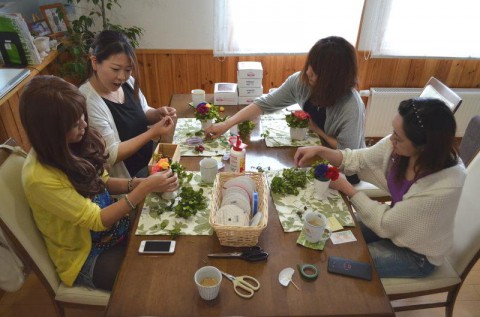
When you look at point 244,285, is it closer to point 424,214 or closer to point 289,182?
point 289,182

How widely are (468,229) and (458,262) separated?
0.15 metres

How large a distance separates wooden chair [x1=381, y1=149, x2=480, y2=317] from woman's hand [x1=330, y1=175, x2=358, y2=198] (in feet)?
1.19

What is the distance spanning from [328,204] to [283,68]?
81.4 inches

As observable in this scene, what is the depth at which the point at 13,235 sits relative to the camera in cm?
121

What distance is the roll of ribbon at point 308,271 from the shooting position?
1122mm

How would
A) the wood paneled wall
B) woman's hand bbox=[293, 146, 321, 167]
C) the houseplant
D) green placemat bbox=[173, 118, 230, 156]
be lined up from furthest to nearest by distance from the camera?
the wood paneled wall
the houseplant
green placemat bbox=[173, 118, 230, 156]
woman's hand bbox=[293, 146, 321, 167]

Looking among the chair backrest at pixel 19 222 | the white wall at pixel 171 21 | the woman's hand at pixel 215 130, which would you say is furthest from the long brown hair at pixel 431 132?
the white wall at pixel 171 21

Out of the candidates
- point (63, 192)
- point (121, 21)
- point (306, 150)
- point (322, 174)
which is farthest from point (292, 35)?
point (63, 192)

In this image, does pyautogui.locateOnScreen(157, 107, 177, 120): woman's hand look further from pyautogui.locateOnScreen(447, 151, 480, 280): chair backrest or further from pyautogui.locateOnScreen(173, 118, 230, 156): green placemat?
pyautogui.locateOnScreen(447, 151, 480, 280): chair backrest

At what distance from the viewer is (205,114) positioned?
6.10 ft

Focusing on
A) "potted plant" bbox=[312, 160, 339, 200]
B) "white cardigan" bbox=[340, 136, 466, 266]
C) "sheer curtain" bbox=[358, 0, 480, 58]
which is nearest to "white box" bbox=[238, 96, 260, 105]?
"potted plant" bbox=[312, 160, 339, 200]

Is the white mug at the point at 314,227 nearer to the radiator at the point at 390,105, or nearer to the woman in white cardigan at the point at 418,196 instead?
the woman in white cardigan at the point at 418,196

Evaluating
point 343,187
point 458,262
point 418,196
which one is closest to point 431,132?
point 418,196

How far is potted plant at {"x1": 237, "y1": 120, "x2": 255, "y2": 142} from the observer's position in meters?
1.89
